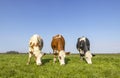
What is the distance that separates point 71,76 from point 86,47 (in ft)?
34.0

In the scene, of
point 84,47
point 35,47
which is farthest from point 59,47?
point 84,47

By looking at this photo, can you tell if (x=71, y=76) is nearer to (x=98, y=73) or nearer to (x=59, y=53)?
(x=98, y=73)

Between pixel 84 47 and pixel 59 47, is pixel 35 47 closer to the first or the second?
pixel 59 47

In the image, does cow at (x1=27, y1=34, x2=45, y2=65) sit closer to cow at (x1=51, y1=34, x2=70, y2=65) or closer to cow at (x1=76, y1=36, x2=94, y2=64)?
cow at (x1=51, y1=34, x2=70, y2=65)

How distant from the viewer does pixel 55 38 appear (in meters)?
26.7

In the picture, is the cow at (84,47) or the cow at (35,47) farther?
the cow at (84,47)

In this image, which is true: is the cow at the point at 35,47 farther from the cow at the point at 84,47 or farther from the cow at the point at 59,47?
the cow at the point at 84,47

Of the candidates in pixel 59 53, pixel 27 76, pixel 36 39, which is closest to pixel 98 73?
pixel 27 76

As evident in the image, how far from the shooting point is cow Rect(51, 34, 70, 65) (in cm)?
2433

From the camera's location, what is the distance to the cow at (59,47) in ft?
79.8

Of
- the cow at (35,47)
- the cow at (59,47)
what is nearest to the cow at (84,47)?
the cow at (59,47)

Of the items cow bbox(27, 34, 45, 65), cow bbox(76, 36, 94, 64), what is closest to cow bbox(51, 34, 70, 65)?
cow bbox(27, 34, 45, 65)

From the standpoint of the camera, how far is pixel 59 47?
25000mm

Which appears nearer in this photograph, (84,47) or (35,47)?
(35,47)
